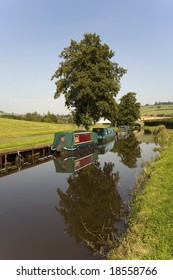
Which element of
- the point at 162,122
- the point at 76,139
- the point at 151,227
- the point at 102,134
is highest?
the point at 162,122

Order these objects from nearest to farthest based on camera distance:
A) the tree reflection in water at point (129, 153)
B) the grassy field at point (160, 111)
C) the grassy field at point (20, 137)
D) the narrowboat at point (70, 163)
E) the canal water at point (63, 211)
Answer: the canal water at point (63, 211), the narrowboat at point (70, 163), the tree reflection in water at point (129, 153), the grassy field at point (20, 137), the grassy field at point (160, 111)

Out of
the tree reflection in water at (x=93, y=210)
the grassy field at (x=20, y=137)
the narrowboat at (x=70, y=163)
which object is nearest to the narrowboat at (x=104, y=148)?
the narrowboat at (x=70, y=163)

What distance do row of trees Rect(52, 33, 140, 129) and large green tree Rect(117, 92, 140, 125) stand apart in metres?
42.1

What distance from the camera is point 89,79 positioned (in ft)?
126

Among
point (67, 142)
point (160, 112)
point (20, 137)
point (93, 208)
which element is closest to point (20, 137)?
point (20, 137)

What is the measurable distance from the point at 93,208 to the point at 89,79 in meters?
29.1

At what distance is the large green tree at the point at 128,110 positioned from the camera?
84562 mm

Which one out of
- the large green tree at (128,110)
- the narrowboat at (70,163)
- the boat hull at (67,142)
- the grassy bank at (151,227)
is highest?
the large green tree at (128,110)

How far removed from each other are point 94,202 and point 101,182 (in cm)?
407

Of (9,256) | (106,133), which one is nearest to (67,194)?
(9,256)

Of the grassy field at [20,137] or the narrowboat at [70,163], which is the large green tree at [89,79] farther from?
the narrowboat at [70,163]

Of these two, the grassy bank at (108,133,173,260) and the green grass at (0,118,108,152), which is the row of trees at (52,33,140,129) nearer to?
the green grass at (0,118,108,152)

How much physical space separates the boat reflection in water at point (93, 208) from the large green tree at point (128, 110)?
6520 centimetres

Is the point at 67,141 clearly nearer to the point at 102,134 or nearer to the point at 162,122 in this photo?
the point at 102,134
